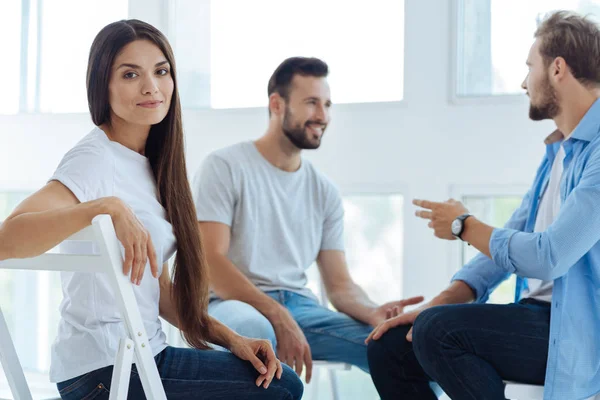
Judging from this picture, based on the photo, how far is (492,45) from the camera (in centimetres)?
229

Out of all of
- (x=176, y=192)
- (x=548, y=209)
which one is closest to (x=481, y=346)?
(x=548, y=209)

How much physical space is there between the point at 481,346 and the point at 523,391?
12cm

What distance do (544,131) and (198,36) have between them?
115cm

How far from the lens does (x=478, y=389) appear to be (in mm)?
1560

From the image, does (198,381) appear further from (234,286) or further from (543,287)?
(543,287)

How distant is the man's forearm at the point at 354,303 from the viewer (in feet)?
6.96

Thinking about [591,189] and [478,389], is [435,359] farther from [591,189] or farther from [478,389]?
[591,189]

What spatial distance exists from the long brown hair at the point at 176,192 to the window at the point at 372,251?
35.2 inches

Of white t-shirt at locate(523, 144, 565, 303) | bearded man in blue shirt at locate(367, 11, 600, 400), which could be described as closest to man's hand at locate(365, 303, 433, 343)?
bearded man in blue shirt at locate(367, 11, 600, 400)

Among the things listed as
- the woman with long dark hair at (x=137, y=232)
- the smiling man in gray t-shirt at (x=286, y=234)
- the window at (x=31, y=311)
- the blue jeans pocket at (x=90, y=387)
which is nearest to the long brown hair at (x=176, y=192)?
the woman with long dark hair at (x=137, y=232)

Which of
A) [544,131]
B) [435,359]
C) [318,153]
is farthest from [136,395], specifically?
[544,131]

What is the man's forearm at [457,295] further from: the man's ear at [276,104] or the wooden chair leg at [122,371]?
the wooden chair leg at [122,371]

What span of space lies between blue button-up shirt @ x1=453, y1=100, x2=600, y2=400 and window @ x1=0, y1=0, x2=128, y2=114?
170cm

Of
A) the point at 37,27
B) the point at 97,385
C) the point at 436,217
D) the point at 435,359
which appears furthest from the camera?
the point at 37,27
